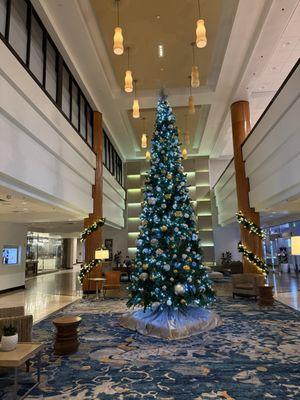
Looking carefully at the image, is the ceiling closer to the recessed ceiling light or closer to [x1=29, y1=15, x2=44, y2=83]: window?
the recessed ceiling light

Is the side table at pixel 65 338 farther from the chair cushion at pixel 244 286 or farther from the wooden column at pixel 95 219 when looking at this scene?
the wooden column at pixel 95 219

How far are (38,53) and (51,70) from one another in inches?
32.9

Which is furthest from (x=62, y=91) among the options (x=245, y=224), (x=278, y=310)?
(x=278, y=310)

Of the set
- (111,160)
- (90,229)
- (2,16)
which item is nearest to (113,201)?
(111,160)

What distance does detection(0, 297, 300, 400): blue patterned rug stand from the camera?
3451 millimetres

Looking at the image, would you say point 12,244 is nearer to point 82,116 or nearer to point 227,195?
point 82,116

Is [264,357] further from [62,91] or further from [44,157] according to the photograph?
[62,91]

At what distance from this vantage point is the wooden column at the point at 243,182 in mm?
11398

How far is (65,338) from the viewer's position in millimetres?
4816

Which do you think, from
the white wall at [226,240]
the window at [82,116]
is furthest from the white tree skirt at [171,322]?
the white wall at [226,240]

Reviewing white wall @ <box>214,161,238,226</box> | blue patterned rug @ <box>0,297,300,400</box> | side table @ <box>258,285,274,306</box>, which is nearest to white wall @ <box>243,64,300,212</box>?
side table @ <box>258,285,274,306</box>

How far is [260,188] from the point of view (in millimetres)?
10141

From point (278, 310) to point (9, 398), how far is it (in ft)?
21.5

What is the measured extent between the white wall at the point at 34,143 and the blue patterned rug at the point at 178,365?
3.17 m
